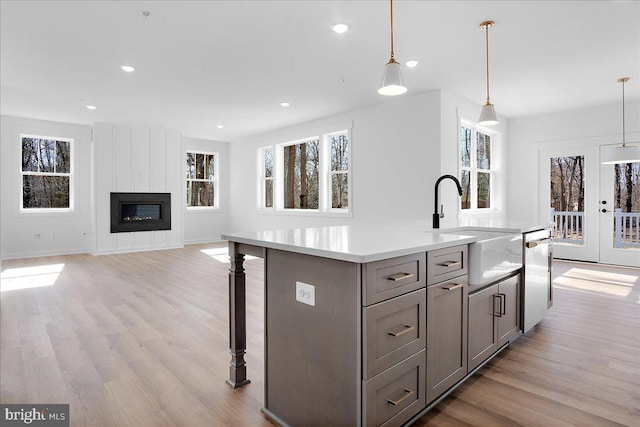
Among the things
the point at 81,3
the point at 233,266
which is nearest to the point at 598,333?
the point at 233,266

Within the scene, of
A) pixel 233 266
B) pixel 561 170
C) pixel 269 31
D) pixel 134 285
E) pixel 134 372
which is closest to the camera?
pixel 233 266

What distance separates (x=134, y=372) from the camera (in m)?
2.33

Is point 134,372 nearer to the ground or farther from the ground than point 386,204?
nearer to the ground

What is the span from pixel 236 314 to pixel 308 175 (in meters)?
5.75

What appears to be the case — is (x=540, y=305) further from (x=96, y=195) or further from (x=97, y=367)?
(x=96, y=195)

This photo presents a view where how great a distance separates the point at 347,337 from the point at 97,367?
6.23 feet

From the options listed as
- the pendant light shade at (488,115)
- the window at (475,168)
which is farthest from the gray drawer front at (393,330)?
the window at (475,168)

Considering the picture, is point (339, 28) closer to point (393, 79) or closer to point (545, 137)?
point (393, 79)

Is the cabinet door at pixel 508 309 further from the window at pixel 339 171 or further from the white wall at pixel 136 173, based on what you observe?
the white wall at pixel 136 173

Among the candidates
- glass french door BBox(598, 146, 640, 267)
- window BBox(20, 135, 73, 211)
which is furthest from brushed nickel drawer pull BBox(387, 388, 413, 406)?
window BBox(20, 135, 73, 211)

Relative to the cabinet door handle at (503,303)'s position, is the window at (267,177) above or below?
above

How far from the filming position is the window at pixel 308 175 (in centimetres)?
701

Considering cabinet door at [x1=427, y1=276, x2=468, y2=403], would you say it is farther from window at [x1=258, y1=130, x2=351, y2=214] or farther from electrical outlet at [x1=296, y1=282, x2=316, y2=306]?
window at [x1=258, y1=130, x2=351, y2=214]
